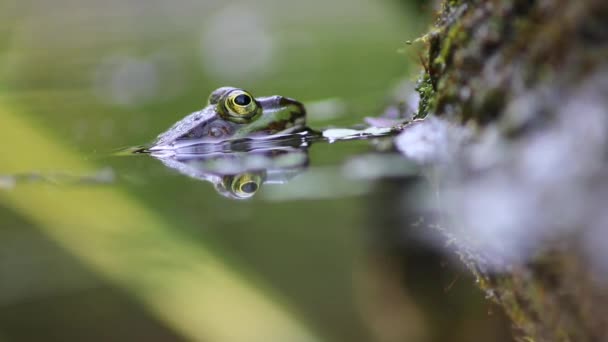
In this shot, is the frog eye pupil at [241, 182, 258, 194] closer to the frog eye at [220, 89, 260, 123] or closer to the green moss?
the frog eye at [220, 89, 260, 123]

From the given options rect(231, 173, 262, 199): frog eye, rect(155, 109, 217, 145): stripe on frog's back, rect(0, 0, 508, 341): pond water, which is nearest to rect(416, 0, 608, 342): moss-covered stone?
rect(0, 0, 508, 341): pond water

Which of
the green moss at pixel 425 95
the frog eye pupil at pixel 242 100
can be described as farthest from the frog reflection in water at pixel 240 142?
the green moss at pixel 425 95

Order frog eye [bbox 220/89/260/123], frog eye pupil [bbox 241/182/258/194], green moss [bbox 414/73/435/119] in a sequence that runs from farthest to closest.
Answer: frog eye [bbox 220/89/260/123] → frog eye pupil [bbox 241/182/258/194] → green moss [bbox 414/73/435/119]

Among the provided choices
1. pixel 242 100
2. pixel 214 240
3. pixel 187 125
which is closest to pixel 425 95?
pixel 242 100

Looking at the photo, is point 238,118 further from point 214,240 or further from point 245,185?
point 214,240

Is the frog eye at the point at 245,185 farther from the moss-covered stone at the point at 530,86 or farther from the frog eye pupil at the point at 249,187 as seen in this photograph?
the moss-covered stone at the point at 530,86

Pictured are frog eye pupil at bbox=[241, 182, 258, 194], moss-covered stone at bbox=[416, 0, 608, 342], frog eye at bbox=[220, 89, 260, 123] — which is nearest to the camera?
moss-covered stone at bbox=[416, 0, 608, 342]

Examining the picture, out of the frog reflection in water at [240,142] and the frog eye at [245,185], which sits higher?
the frog reflection in water at [240,142]
